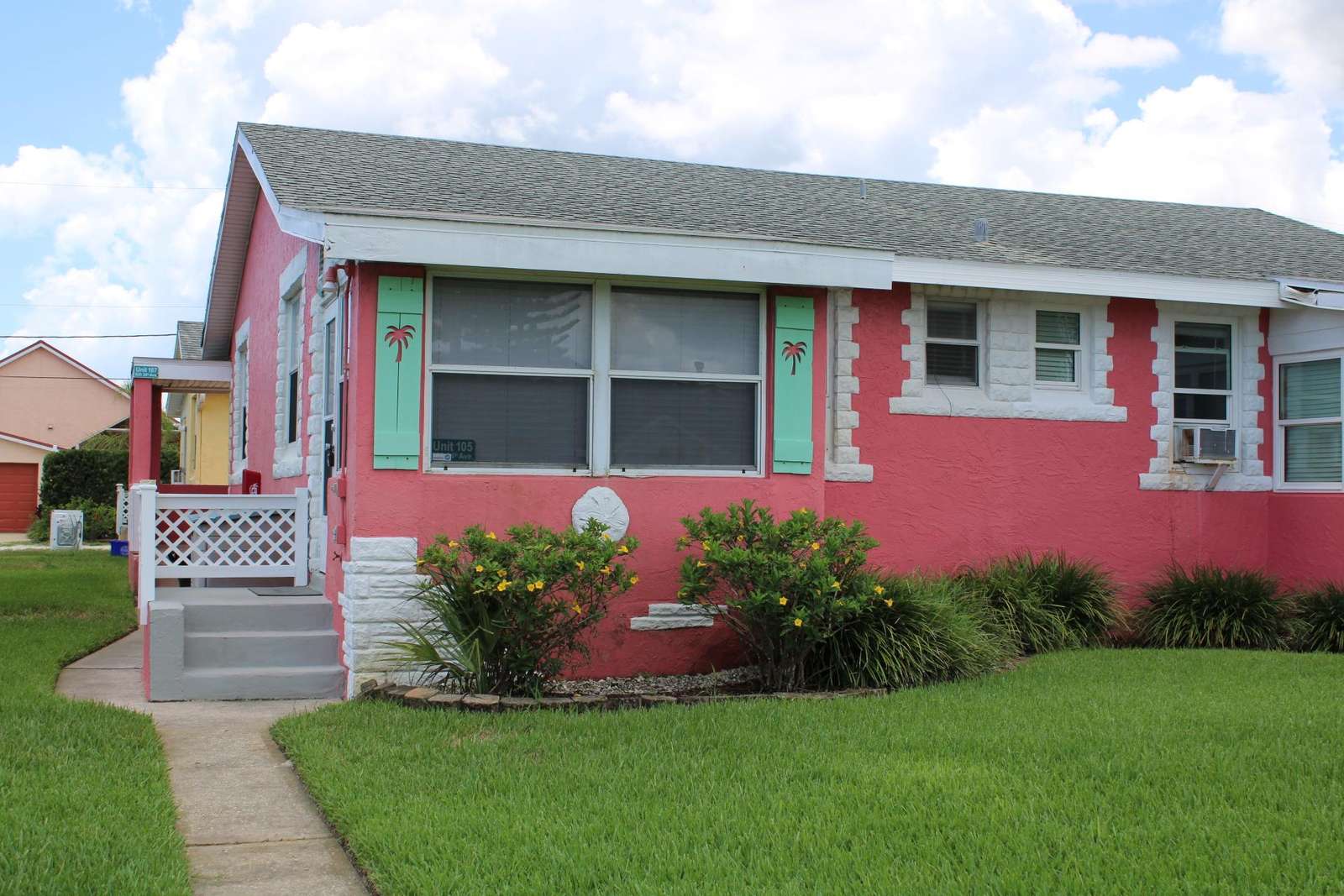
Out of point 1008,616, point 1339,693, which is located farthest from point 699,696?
point 1339,693

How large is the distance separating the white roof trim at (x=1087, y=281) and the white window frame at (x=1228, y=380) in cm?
52

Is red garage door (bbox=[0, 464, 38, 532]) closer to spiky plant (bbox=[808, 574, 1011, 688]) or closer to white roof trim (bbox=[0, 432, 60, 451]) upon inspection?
white roof trim (bbox=[0, 432, 60, 451])

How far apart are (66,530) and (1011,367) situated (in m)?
23.3

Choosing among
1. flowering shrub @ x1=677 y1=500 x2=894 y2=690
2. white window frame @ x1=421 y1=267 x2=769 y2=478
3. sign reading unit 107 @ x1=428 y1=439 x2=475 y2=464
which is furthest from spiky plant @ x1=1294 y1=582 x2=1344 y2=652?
sign reading unit 107 @ x1=428 y1=439 x2=475 y2=464

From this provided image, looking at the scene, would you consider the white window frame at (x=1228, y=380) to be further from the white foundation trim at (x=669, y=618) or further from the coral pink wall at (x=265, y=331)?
the coral pink wall at (x=265, y=331)

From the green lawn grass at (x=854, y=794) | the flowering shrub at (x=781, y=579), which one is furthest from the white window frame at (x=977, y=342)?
the green lawn grass at (x=854, y=794)

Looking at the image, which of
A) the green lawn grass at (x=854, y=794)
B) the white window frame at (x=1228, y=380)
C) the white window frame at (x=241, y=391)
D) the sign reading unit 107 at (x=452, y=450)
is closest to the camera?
the green lawn grass at (x=854, y=794)

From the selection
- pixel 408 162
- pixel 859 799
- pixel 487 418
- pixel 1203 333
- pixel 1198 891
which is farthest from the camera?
pixel 1203 333

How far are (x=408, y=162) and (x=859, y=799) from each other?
837 cm

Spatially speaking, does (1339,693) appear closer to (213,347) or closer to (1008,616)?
(1008,616)

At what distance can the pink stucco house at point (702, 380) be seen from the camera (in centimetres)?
930

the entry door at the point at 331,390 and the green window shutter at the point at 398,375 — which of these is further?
the entry door at the point at 331,390

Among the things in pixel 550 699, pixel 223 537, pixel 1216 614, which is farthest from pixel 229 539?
pixel 1216 614

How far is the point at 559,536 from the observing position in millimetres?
8711
